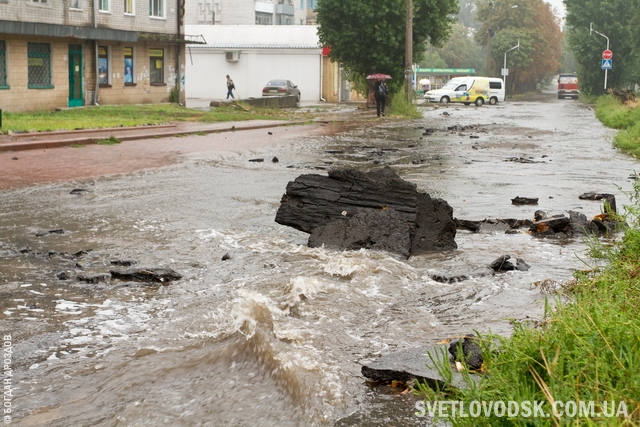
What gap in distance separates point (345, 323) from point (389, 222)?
2772mm

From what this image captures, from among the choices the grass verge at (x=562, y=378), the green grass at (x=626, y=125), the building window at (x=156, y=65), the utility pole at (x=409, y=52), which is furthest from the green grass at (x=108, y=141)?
the building window at (x=156, y=65)

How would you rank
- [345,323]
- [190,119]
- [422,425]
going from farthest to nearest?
[190,119] → [345,323] → [422,425]

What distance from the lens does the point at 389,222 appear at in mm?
8781

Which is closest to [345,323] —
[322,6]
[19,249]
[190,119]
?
[19,249]

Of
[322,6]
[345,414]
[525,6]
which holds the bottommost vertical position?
[345,414]

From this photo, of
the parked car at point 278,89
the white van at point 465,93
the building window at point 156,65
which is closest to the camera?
the building window at point 156,65

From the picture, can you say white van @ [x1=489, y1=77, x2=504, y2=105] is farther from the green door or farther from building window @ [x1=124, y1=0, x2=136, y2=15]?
the green door

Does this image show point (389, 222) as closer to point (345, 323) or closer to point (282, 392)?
point (345, 323)

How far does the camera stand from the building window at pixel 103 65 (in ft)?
130

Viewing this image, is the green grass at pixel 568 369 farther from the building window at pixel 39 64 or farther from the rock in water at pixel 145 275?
the building window at pixel 39 64

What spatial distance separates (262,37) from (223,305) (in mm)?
57411

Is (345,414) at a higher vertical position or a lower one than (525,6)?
lower

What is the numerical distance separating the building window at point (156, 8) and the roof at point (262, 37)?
51.2 ft

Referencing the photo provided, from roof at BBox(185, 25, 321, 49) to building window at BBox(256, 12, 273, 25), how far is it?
662 inches
